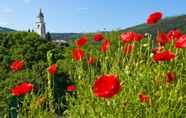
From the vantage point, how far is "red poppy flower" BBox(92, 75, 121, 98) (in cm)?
383

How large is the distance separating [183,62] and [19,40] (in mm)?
16003

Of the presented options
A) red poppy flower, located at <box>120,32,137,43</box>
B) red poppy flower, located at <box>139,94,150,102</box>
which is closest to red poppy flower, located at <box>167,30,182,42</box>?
red poppy flower, located at <box>120,32,137,43</box>

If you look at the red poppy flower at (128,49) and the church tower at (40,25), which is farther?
the church tower at (40,25)

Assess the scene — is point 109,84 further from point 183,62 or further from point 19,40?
point 19,40

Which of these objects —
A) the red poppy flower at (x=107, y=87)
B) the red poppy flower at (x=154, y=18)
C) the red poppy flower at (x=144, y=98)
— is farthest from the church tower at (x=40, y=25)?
the red poppy flower at (x=107, y=87)

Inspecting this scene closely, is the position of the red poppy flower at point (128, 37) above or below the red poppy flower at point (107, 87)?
above

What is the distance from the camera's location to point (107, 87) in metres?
3.85

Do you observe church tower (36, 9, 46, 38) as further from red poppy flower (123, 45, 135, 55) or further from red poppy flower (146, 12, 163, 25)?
red poppy flower (146, 12, 163, 25)

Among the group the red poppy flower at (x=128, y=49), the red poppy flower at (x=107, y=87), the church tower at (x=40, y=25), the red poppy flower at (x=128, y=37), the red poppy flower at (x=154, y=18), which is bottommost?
the red poppy flower at (x=107, y=87)

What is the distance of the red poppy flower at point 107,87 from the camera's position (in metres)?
3.83

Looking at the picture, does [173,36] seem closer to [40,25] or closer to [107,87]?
[107,87]

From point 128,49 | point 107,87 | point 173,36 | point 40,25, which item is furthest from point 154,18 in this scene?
point 40,25

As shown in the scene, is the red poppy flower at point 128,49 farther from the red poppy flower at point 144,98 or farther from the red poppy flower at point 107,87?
the red poppy flower at point 107,87

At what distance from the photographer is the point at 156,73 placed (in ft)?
17.4
